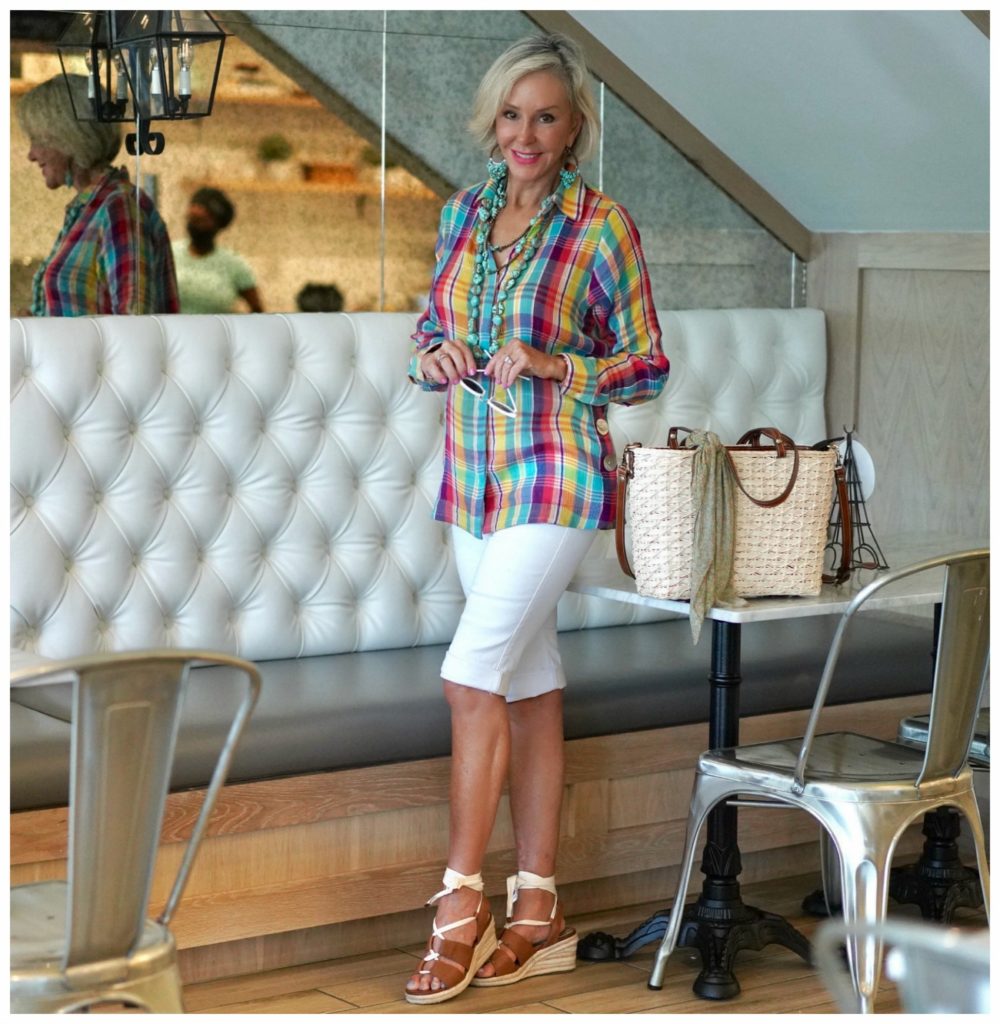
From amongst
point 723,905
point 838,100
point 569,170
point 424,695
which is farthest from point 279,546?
point 838,100

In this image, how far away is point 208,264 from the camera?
138 inches

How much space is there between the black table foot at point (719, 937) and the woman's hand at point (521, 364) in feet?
3.12

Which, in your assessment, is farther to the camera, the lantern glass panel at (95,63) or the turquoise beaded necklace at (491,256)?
the lantern glass panel at (95,63)

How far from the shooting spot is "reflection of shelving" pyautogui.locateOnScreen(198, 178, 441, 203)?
3531 millimetres

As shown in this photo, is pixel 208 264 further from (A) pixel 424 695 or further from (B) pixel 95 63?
(A) pixel 424 695

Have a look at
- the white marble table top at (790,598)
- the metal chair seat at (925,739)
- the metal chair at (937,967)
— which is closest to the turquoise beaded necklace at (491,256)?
the white marble table top at (790,598)

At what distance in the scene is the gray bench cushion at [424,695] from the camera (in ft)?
9.01

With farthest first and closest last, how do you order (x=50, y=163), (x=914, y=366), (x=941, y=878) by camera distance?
(x=914, y=366), (x=50, y=163), (x=941, y=878)

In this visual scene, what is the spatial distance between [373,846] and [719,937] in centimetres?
62

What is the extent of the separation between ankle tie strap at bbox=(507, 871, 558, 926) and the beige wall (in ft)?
4.48

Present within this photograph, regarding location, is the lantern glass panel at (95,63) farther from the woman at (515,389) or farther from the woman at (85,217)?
the woman at (515,389)

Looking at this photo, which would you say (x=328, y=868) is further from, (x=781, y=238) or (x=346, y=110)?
(x=781, y=238)

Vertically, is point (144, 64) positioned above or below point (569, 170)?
above

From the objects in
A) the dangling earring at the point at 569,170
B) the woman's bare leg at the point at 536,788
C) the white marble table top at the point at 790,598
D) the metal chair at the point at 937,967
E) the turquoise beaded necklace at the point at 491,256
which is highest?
the dangling earring at the point at 569,170
